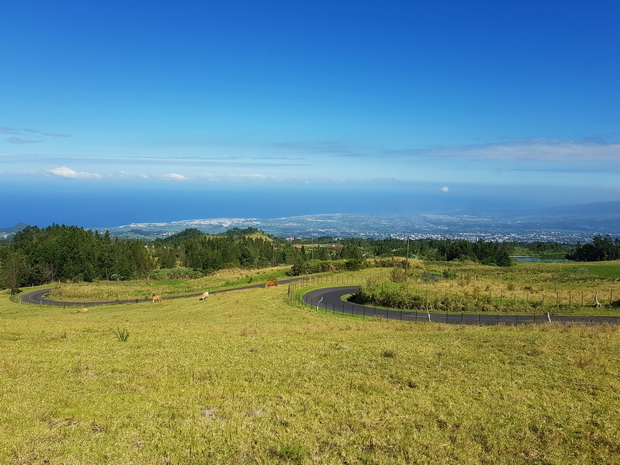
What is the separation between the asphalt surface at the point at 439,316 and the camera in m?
30.9

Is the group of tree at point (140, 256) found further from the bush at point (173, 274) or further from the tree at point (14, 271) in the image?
the bush at point (173, 274)

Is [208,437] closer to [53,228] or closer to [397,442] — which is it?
[397,442]

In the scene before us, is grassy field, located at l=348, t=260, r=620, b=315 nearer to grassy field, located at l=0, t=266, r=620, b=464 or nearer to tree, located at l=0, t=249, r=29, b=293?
grassy field, located at l=0, t=266, r=620, b=464

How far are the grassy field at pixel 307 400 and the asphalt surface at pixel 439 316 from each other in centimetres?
1453

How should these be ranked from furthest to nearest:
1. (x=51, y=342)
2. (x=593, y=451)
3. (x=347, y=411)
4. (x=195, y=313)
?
(x=195, y=313)
(x=51, y=342)
(x=347, y=411)
(x=593, y=451)

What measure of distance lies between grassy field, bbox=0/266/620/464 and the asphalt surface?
47.7ft

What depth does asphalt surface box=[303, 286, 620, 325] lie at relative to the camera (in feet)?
101

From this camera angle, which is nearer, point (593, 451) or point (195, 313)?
point (593, 451)

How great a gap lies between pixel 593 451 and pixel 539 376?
4.76 metres

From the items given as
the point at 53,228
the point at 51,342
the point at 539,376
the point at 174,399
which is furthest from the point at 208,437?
the point at 53,228

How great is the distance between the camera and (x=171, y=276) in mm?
90938

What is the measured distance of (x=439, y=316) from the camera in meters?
34.3

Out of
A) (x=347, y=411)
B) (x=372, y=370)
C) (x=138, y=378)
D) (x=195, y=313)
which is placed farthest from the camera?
(x=195, y=313)

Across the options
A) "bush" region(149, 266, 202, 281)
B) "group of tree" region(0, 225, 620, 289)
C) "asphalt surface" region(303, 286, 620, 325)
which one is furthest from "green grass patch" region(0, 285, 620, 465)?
"bush" region(149, 266, 202, 281)
